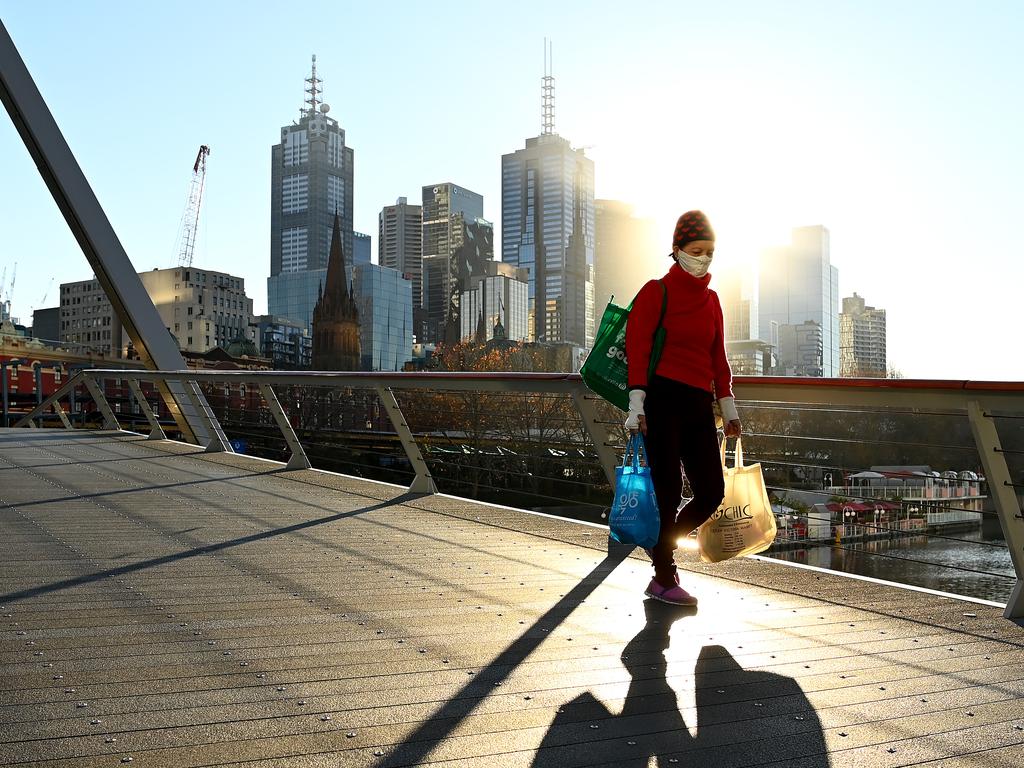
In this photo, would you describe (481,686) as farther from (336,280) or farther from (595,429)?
(336,280)

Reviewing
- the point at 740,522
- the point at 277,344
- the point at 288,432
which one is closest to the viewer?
the point at 740,522

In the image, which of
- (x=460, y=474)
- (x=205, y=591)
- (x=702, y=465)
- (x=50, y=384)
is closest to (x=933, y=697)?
(x=702, y=465)

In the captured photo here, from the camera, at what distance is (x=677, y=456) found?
12.7 feet

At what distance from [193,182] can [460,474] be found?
6098 inches

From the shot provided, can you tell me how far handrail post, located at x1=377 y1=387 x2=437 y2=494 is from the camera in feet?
24.8

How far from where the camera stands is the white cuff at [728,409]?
401 centimetres

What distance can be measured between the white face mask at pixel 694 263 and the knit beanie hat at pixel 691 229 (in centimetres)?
4

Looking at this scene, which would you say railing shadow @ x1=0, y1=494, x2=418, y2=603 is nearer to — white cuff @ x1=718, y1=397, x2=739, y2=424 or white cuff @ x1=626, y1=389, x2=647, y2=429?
white cuff @ x1=626, y1=389, x2=647, y2=429

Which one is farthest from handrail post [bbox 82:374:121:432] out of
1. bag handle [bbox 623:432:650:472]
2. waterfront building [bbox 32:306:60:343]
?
waterfront building [bbox 32:306:60:343]

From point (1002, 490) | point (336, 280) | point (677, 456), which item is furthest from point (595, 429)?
point (336, 280)

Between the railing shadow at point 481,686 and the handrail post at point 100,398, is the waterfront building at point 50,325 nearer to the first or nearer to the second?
the handrail post at point 100,398

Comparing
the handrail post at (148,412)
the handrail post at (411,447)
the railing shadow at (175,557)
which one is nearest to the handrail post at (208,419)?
the handrail post at (148,412)

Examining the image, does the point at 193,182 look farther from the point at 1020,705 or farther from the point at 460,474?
the point at 1020,705

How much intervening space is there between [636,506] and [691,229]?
112 cm
